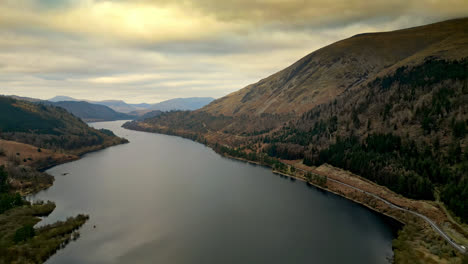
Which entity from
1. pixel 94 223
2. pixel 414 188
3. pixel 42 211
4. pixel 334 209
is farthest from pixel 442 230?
pixel 42 211

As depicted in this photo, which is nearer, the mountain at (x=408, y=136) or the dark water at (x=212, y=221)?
the dark water at (x=212, y=221)

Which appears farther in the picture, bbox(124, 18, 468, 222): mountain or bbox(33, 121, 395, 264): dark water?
bbox(124, 18, 468, 222): mountain

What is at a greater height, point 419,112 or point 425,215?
point 419,112

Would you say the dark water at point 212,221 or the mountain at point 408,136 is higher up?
the mountain at point 408,136

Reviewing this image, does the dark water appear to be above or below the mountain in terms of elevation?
below

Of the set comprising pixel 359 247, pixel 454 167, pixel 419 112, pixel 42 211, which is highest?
pixel 419 112

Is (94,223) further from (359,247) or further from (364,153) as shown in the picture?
(364,153)

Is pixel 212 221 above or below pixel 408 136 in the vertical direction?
below

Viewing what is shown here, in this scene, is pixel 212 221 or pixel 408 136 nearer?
pixel 212 221
